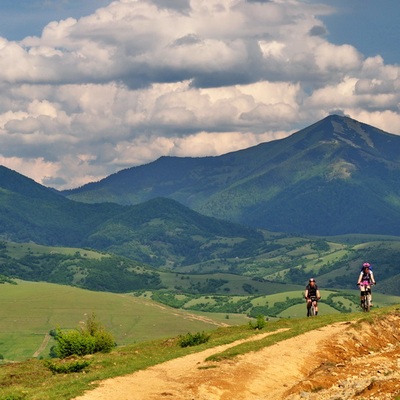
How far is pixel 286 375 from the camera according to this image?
47.5 m

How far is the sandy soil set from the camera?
4066cm

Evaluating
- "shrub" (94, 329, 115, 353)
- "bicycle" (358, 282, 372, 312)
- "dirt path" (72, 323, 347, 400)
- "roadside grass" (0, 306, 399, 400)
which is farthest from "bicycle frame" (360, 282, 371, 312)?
"shrub" (94, 329, 115, 353)

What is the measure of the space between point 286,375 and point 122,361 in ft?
39.3

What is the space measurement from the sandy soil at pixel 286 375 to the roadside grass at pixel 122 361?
0.97 m

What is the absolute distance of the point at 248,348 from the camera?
2058 inches

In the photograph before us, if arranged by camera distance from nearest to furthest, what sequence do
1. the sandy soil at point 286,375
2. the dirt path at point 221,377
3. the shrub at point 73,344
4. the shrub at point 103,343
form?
the sandy soil at point 286,375
the dirt path at point 221,377
the shrub at point 73,344
the shrub at point 103,343

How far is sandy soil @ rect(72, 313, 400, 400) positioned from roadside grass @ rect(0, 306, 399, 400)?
38.1 inches

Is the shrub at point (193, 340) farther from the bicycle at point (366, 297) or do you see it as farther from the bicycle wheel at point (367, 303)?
the bicycle wheel at point (367, 303)

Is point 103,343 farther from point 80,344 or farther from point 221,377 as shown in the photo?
point 221,377

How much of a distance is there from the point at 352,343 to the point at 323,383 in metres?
12.8

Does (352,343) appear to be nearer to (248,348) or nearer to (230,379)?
(248,348)

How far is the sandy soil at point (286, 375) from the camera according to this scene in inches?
1601

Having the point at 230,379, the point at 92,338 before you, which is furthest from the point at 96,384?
the point at 92,338

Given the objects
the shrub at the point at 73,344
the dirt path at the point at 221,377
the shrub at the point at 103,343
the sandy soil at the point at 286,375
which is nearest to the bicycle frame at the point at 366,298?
the sandy soil at the point at 286,375
